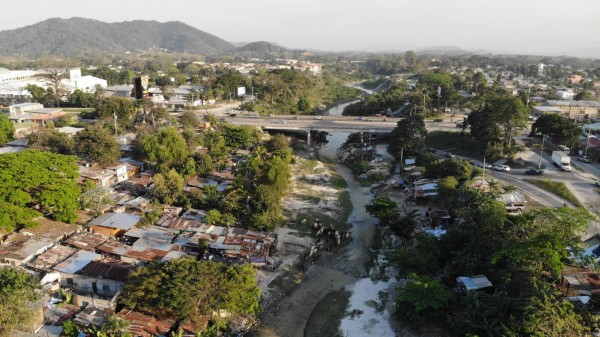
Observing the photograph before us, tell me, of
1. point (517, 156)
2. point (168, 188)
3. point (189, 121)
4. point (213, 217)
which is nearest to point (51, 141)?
point (189, 121)

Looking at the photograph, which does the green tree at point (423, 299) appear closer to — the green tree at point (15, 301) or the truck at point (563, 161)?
the green tree at point (15, 301)

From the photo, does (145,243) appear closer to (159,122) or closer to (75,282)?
(75,282)

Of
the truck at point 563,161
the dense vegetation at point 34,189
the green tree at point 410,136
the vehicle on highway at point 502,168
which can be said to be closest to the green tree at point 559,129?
the truck at point 563,161

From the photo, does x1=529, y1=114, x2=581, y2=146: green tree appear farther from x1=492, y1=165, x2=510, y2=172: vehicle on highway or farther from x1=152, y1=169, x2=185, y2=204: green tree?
x1=152, y1=169, x2=185, y2=204: green tree

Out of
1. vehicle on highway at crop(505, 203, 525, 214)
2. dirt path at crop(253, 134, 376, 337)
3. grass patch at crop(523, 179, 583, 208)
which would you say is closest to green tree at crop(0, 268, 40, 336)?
dirt path at crop(253, 134, 376, 337)

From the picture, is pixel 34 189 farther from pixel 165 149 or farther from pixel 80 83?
pixel 80 83

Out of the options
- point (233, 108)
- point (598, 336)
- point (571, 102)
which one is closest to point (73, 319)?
point (598, 336)
